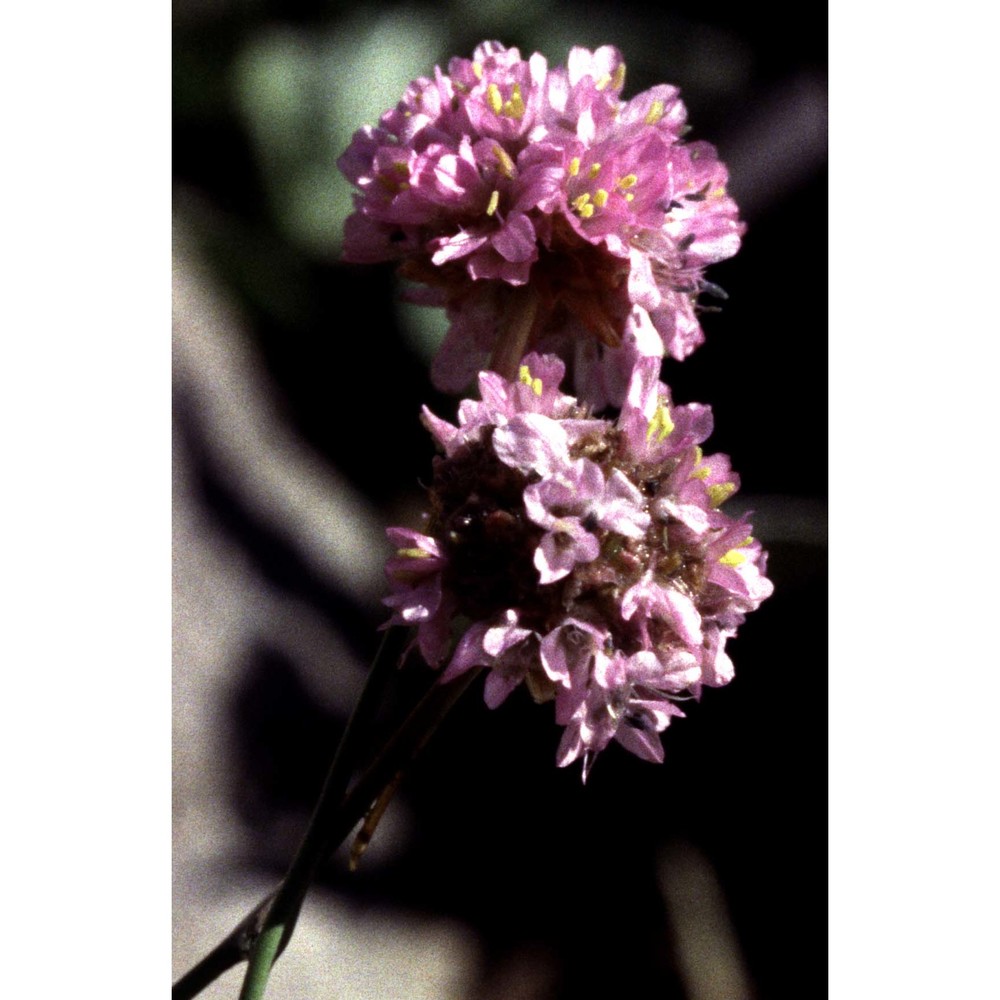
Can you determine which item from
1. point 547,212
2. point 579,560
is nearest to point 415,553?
point 579,560

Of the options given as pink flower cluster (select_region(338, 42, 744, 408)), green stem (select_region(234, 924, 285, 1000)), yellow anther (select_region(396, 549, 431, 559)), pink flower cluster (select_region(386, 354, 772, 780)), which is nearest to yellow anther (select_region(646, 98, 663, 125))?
pink flower cluster (select_region(338, 42, 744, 408))

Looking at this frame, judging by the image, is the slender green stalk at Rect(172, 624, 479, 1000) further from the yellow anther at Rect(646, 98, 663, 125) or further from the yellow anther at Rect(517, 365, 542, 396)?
the yellow anther at Rect(646, 98, 663, 125)

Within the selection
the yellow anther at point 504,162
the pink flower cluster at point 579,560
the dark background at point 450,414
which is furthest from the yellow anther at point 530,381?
the dark background at point 450,414

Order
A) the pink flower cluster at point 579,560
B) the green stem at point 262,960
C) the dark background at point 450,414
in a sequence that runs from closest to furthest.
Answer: the pink flower cluster at point 579,560, the green stem at point 262,960, the dark background at point 450,414

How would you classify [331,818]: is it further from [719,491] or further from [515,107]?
[515,107]

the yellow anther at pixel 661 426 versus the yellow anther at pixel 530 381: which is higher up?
the yellow anther at pixel 530 381

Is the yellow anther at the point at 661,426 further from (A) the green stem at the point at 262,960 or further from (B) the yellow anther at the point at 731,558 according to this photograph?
(A) the green stem at the point at 262,960
